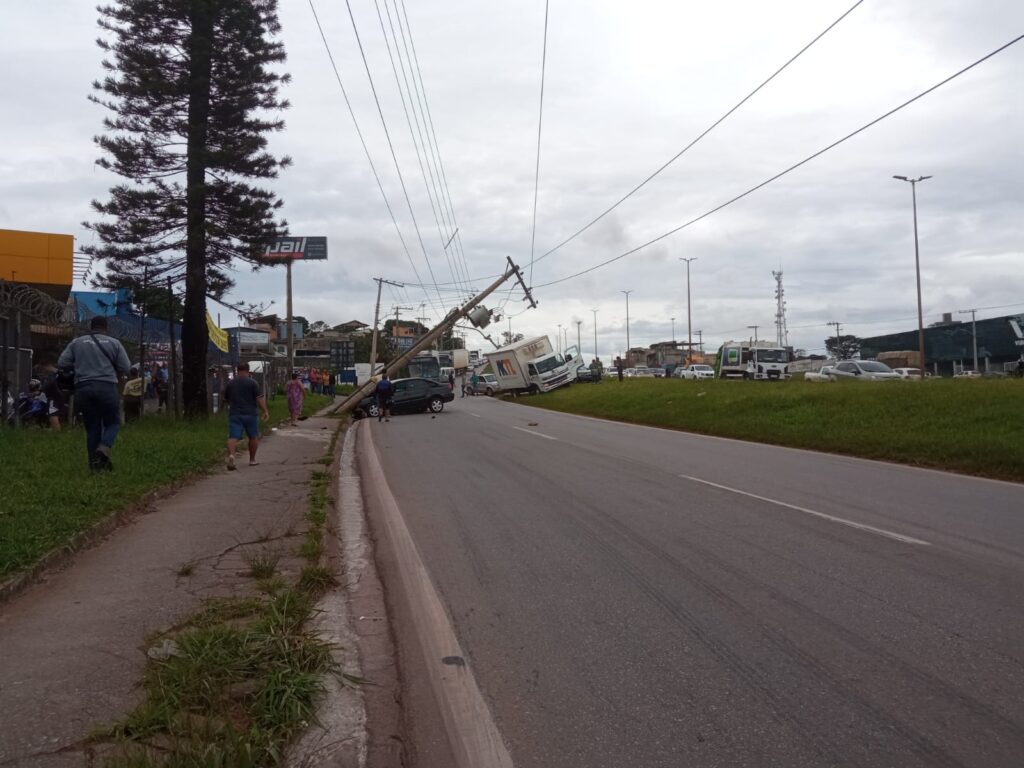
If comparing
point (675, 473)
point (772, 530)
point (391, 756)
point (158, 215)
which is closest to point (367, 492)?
point (675, 473)

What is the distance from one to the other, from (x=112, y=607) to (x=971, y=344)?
72591 mm

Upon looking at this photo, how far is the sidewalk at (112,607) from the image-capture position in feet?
12.9

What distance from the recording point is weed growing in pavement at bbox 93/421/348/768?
11.8 ft

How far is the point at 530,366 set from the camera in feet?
157

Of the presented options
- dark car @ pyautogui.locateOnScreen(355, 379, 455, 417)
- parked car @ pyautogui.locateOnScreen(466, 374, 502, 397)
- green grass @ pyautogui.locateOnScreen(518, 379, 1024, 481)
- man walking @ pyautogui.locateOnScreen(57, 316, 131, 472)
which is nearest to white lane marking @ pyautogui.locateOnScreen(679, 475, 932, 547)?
green grass @ pyautogui.locateOnScreen(518, 379, 1024, 481)

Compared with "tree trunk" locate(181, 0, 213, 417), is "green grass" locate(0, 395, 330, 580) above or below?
below

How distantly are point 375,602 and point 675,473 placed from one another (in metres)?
7.64

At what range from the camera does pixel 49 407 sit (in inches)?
677

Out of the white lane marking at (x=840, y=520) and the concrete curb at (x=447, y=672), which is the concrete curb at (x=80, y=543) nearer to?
the concrete curb at (x=447, y=672)

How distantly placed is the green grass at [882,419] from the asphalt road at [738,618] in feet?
12.9

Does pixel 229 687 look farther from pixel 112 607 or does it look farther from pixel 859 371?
pixel 859 371

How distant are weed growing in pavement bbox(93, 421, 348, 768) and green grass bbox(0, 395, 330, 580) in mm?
2018

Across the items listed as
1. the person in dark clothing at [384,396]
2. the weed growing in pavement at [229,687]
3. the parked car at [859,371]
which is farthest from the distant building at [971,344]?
the weed growing in pavement at [229,687]

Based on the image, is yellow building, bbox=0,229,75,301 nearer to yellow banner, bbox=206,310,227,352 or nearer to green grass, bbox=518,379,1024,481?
yellow banner, bbox=206,310,227,352
